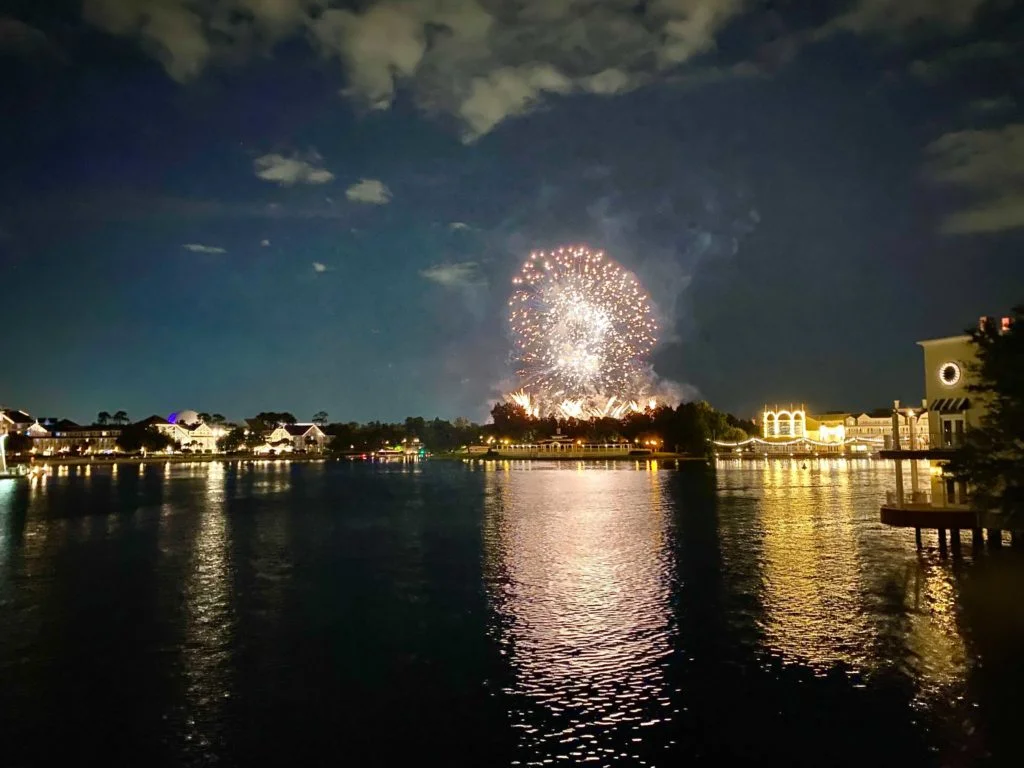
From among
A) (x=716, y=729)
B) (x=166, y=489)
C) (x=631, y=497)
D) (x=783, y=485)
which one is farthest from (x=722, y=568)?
(x=166, y=489)

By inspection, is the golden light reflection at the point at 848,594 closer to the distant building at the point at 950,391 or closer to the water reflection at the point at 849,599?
the water reflection at the point at 849,599

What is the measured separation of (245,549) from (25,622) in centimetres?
1668

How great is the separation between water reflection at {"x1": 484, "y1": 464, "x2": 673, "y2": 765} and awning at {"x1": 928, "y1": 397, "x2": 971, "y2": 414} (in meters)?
14.3

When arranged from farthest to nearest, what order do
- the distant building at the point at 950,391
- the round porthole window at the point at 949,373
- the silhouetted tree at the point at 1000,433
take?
the round porthole window at the point at 949,373
the distant building at the point at 950,391
the silhouetted tree at the point at 1000,433

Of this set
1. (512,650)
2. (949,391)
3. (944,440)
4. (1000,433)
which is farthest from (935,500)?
(512,650)

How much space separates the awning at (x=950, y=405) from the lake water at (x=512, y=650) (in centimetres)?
684

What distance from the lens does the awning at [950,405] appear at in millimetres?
35719

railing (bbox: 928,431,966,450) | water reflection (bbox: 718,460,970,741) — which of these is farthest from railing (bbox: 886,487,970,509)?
water reflection (bbox: 718,460,970,741)

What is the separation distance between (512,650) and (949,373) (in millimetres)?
25816

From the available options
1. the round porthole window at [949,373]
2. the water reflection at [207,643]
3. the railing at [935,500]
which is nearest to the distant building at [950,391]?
the round porthole window at [949,373]

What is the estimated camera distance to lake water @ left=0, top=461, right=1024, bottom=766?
56.0ft

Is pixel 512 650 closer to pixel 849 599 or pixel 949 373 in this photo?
pixel 849 599

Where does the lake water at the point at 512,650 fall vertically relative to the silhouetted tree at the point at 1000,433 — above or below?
below

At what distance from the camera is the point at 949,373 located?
1462 inches
